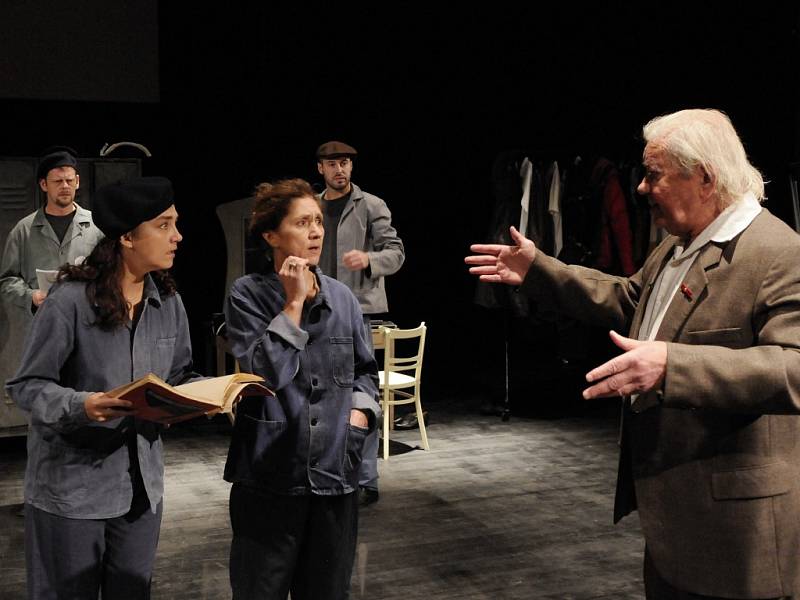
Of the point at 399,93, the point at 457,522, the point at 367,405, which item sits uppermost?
the point at 399,93

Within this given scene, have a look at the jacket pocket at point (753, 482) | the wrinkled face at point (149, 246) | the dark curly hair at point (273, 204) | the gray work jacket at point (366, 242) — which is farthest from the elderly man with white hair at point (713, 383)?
the gray work jacket at point (366, 242)

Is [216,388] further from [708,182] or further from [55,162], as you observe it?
[55,162]

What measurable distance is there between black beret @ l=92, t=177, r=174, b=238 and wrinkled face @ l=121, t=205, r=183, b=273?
0.02 meters

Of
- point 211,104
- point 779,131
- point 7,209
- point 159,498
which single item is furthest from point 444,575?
point 779,131

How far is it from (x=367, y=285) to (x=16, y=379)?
123 inches

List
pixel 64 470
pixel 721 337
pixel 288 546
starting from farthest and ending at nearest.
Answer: pixel 288 546
pixel 64 470
pixel 721 337

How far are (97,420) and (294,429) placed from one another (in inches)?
18.2

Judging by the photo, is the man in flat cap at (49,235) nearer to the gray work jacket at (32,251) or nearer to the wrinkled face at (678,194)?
the gray work jacket at (32,251)

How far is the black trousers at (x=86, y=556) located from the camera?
219 centimetres

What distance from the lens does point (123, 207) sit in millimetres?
2307

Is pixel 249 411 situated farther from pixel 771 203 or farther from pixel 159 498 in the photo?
pixel 771 203

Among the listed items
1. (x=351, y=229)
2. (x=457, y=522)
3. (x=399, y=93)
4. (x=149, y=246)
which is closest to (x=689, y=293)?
(x=149, y=246)

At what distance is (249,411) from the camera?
232 centimetres

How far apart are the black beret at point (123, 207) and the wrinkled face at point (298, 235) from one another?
30 centimetres
